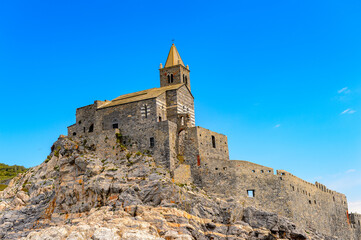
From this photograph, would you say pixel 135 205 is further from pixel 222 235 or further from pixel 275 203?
pixel 275 203

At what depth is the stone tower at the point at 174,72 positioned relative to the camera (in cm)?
7425

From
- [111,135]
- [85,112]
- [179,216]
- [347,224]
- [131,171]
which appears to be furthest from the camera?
[347,224]

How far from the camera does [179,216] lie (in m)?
54.3

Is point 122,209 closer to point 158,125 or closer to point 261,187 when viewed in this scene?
point 158,125

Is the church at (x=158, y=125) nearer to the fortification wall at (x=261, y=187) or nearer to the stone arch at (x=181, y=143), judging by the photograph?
the stone arch at (x=181, y=143)

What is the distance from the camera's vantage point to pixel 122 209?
5606cm

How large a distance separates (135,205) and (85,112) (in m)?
20.9

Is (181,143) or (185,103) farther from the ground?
(185,103)

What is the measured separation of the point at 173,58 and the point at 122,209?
29716 millimetres

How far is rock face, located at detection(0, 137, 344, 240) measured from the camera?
2067 inches

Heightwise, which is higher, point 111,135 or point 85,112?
point 85,112

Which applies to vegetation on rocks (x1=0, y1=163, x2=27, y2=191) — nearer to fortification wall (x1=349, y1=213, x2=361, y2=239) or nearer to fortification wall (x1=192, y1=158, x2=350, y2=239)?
fortification wall (x1=192, y1=158, x2=350, y2=239)

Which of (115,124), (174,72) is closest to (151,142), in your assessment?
(115,124)

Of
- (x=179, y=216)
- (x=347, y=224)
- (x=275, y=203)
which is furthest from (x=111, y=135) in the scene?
(x=347, y=224)
